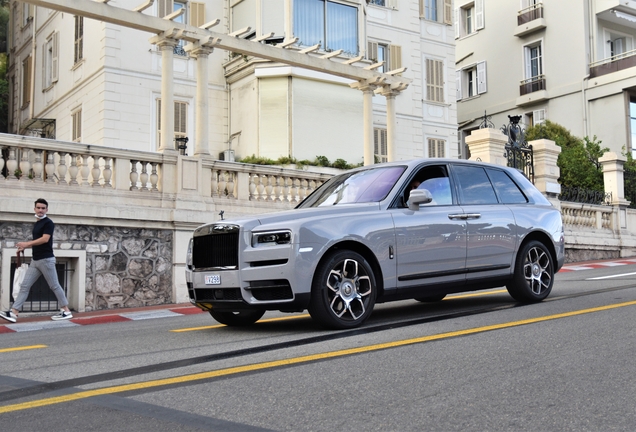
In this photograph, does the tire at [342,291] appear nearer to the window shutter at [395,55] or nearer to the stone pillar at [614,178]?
the stone pillar at [614,178]

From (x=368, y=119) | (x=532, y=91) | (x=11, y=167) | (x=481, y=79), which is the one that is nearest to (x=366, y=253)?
(x=11, y=167)

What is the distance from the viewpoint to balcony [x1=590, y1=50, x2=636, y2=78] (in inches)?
1357

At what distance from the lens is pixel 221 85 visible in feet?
87.0

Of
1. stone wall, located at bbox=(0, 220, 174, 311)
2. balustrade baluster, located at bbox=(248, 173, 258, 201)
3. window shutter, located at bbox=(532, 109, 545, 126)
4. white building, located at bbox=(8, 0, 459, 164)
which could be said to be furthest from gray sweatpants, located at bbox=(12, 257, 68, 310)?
window shutter, located at bbox=(532, 109, 545, 126)

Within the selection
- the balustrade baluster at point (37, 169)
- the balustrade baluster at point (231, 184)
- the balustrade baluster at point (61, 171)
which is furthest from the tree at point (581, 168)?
the balustrade baluster at point (37, 169)

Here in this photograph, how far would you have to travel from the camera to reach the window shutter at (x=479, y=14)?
136 feet

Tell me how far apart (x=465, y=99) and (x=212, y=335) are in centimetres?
Answer: 3594

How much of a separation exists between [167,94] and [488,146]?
914 centimetres

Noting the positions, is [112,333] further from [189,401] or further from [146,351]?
[189,401]

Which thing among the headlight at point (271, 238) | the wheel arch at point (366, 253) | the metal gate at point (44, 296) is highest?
the headlight at point (271, 238)

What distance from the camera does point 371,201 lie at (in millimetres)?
8578

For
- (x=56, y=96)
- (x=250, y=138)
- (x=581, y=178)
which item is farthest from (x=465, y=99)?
(x=56, y=96)

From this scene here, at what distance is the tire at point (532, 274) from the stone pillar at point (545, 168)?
11790mm

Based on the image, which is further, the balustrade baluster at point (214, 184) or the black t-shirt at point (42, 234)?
the balustrade baluster at point (214, 184)
